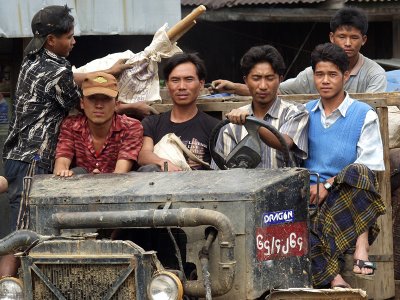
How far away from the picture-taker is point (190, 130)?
6.68 meters

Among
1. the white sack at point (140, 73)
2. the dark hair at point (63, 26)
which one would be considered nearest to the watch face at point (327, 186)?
the white sack at point (140, 73)

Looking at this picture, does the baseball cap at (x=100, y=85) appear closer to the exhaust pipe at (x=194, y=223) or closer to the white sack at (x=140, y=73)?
the white sack at (x=140, y=73)

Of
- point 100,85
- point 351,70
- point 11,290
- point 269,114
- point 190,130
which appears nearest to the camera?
point 11,290

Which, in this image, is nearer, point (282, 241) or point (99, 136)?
point (282, 241)

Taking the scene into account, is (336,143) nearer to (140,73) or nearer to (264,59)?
(264,59)

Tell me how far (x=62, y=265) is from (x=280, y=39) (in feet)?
28.3

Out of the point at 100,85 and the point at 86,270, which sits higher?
the point at 100,85

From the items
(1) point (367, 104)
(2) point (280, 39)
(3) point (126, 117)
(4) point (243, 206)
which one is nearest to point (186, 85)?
(3) point (126, 117)

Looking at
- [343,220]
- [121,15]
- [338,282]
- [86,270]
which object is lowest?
[338,282]

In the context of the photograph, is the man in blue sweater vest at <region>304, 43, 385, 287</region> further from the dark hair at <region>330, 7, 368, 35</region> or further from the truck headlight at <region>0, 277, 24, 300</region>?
the truck headlight at <region>0, 277, 24, 300</region>

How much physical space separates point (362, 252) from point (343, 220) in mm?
204

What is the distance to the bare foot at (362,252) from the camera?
19.1 ft

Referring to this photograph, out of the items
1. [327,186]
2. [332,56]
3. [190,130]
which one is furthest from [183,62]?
[327,186]

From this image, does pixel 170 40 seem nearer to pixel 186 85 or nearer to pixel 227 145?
pixel 186 85
